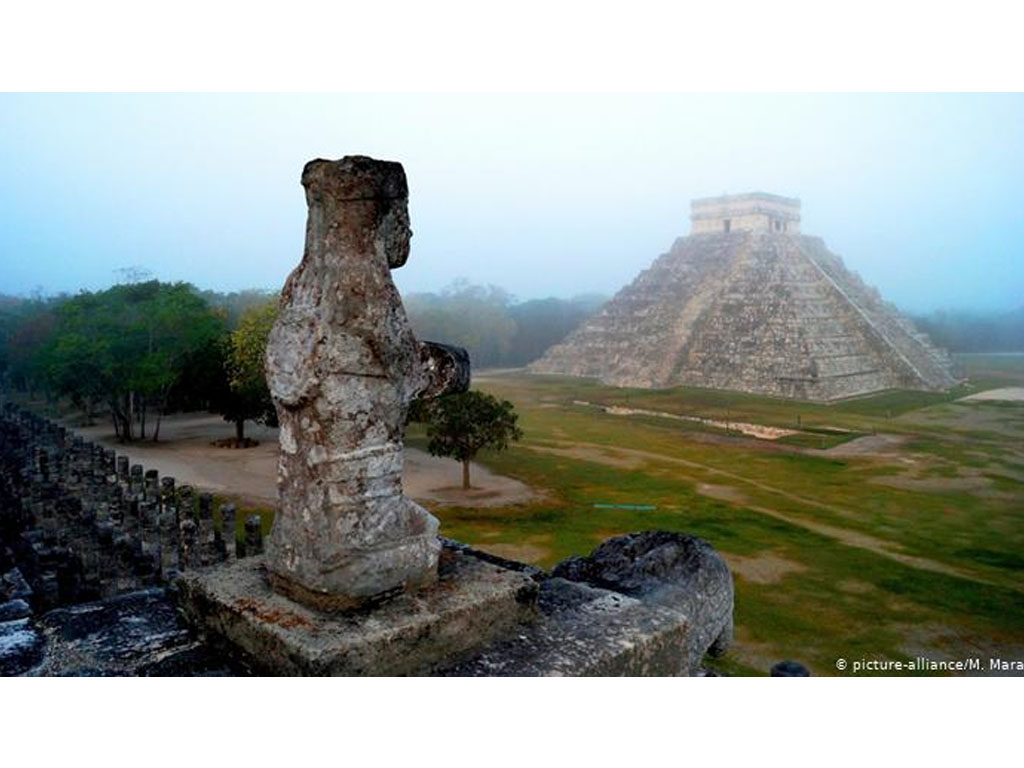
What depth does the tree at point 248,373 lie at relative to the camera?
21.1m

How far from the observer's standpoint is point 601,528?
14102mm

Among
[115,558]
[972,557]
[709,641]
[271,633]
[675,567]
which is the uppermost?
[271,633]

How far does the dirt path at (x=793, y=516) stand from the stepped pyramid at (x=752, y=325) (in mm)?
18162

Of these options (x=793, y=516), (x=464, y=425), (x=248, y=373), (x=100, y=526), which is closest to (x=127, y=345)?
(x=248, y=373)

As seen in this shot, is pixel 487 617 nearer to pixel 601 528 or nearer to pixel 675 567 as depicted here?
pixel 675 567

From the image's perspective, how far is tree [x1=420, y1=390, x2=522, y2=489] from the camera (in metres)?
16.9

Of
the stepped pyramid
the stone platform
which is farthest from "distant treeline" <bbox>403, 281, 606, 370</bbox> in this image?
the stone platform

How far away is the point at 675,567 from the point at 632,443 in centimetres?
1856

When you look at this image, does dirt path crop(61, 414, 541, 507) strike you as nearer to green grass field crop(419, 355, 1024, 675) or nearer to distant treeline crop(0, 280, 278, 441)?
green grass field crop(419, 355, 1024, 675)

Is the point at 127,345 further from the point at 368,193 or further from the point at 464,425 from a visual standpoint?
the point at 368,193

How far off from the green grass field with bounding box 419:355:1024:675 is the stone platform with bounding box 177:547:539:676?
5290 mm

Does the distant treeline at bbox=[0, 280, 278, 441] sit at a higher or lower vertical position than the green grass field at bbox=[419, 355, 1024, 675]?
higher

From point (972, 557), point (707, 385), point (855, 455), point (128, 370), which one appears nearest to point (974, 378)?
point (707, 385)

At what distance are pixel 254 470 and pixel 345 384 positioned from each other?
1708 cm
